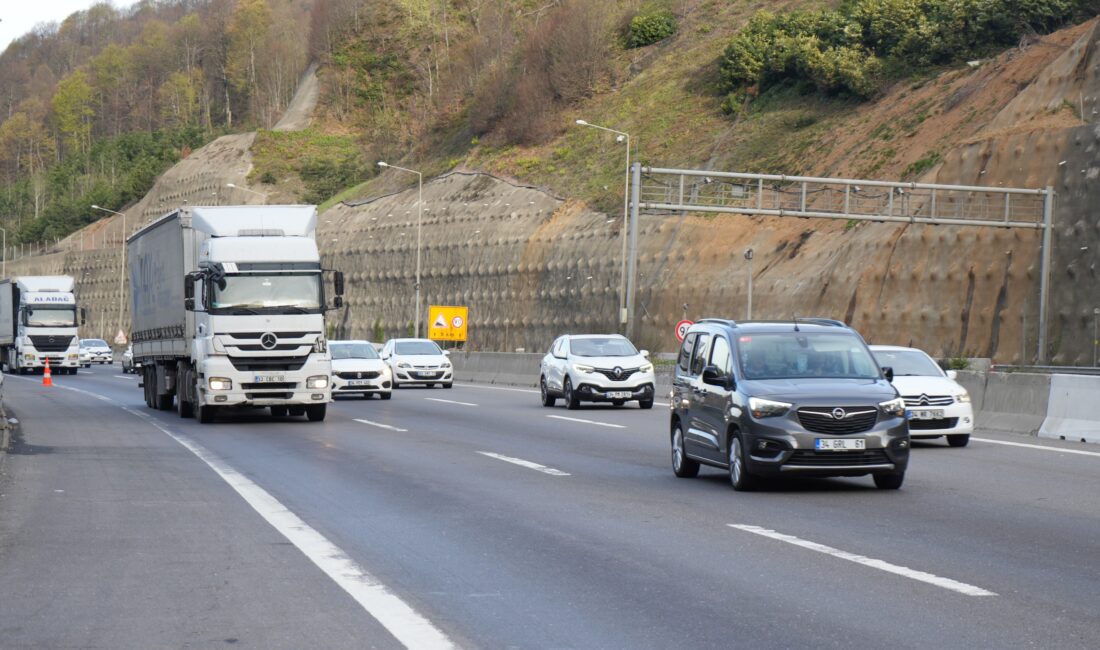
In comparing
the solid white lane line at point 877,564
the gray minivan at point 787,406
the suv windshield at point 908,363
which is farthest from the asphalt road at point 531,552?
the suv windshield at point 908,363

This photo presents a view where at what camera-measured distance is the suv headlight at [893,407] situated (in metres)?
13.6

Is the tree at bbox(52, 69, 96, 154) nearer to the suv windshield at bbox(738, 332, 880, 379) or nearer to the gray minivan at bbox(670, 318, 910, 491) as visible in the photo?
the gray minivan at bbox(670, 318, 910, 491)

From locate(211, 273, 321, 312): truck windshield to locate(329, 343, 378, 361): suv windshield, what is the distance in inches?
371

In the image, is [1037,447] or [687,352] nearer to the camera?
[687,352]

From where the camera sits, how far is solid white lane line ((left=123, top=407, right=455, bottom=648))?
734 centimetres

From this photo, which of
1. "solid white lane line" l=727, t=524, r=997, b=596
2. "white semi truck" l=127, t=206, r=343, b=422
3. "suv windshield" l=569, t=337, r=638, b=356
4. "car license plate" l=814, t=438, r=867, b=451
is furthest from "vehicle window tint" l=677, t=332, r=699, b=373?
"suv windshield" l=569, t=337, r=638, b=356

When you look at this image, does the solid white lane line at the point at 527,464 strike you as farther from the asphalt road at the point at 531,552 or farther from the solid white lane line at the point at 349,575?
the solid white lane line at the point at 349,575

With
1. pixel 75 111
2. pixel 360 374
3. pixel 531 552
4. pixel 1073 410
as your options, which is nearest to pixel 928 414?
pixel 1073 410

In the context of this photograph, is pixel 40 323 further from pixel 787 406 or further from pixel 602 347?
pixel 787 406

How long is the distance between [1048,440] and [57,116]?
579 feet

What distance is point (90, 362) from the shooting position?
262 ft

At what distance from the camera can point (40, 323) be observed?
63.2 meters

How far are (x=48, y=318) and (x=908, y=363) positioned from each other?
49.7 metres

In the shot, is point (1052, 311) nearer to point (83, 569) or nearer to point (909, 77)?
point (909, 77)
